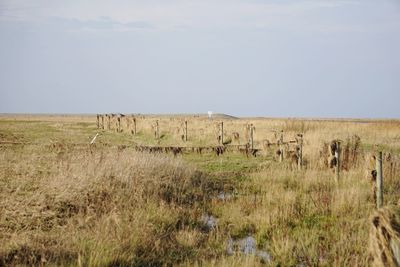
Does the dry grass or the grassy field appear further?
the grassy field

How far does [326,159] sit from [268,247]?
8.51m

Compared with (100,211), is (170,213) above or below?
below

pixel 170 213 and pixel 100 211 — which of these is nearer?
pixel 100 211

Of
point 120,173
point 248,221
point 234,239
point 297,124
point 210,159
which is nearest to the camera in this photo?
point 234,239

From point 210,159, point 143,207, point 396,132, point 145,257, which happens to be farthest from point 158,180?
point 396,132

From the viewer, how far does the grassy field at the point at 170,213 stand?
7.09 m

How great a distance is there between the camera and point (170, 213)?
9.70 m

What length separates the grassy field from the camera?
7090mm

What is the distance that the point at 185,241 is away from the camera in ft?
26.5

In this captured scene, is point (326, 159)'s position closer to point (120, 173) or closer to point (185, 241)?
point (120, 173)

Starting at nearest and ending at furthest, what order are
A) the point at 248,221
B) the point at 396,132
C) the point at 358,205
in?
1. the point at 248,221
2. the point at 358,205
3. the point at 396,132

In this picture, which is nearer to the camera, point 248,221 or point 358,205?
point 248,221

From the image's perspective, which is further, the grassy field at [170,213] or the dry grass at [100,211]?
the grassy field at [170,213]

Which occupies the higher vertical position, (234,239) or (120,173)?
(120,173)
